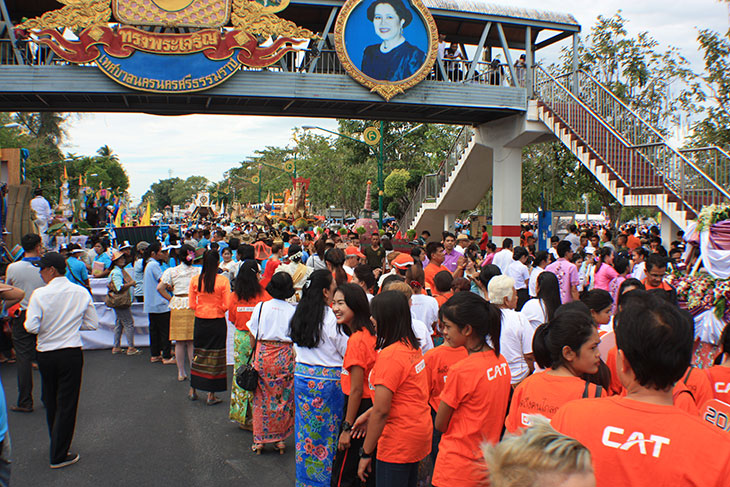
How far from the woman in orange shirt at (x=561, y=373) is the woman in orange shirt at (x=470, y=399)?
0.31m

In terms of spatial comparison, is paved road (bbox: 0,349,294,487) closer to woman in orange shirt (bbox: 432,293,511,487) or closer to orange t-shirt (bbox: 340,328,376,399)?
orange t-shirt (bbox: 340,328,376,399)

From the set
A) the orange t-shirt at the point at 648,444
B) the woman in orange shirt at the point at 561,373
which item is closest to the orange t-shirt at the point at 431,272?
the woman in orange shirt at the point at 561,373

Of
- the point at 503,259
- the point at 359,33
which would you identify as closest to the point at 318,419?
the point at 503,259

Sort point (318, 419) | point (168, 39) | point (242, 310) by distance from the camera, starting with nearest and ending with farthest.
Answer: point (318, 419), point (242, 310), point (168, 39)

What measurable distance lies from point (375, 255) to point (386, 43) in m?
7.93

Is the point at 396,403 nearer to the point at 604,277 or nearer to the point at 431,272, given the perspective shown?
the point at 431,272

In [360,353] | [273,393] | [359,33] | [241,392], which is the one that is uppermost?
[359,33]

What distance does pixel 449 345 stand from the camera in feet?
12.0

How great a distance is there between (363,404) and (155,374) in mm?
5457

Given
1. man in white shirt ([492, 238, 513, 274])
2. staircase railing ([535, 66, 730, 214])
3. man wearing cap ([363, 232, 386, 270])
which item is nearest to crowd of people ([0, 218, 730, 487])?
man in white shirt ([492, 238, 513, 274])

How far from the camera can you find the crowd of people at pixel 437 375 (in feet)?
6.17

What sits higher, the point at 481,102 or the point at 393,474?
the point at 481,102

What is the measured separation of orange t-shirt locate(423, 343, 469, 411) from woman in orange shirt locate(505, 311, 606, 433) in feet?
2.56

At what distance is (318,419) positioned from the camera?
14.5 ft
